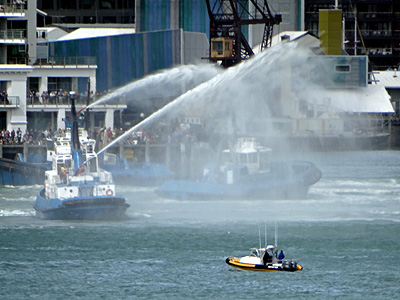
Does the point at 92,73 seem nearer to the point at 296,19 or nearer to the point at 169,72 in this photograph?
the point at 169,72

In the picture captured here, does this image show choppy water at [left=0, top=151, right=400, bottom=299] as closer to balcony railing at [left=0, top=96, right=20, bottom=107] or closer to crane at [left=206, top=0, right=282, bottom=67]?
balcony railing at [left=0, top=96, right=20, bottom=107]

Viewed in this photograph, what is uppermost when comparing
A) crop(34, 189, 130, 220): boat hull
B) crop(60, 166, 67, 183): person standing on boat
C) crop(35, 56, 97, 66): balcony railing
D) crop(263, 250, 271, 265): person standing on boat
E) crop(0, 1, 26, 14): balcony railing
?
crop(0, 1, 26, 14): balcony railing

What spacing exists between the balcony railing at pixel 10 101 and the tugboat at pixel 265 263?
38791mm

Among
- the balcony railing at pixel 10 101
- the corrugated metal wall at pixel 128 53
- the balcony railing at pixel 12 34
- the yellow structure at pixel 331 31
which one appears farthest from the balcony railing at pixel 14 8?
the yellow structure at pixel 331 31

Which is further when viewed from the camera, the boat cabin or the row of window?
the row of window

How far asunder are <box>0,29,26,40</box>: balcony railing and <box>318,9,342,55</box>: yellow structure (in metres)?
30.7

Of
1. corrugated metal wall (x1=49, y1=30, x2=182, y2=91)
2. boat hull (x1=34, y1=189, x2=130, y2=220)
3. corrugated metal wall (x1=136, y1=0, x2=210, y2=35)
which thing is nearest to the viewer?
boat hull (x1=34, y1=189, x2=130, y2=220)

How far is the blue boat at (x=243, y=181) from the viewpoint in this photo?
58.7m

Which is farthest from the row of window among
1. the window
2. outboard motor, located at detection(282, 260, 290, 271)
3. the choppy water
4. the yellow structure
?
outboard motor, located at detection(282, 260, 290, 271)

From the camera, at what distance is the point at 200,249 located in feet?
149

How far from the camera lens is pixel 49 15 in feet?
404

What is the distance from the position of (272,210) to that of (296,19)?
55648mm

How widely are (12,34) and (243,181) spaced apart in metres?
28.6

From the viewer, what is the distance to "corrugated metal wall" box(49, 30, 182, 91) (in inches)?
3558
